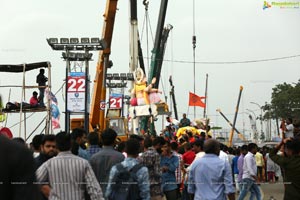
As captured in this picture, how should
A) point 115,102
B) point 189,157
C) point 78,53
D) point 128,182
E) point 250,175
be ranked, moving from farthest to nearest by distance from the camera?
point 115,102, point 78,53, point 250,175, point 189,157, point 128,182

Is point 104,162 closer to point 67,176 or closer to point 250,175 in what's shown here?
point 67,176

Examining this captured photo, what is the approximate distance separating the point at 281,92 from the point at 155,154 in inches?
2946

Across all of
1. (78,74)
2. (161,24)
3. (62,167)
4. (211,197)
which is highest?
(161,24)

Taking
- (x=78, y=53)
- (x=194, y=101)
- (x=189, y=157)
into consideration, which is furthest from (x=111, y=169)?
(x=194, y=101)

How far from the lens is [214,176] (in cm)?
816

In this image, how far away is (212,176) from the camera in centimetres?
816

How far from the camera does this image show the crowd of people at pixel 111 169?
10.2ft

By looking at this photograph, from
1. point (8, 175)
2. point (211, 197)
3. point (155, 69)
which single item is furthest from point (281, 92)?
point (8, 175)

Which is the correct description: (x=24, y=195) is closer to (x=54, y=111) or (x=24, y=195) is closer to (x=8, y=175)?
(x=8, y=175)

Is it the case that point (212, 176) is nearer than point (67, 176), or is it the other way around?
point (67, 176)

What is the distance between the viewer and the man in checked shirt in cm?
639

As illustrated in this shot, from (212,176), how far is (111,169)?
1.45 metres

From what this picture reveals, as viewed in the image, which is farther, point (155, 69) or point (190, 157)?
point (155, 69)

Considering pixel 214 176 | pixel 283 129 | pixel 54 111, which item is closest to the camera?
pixel 214 176
